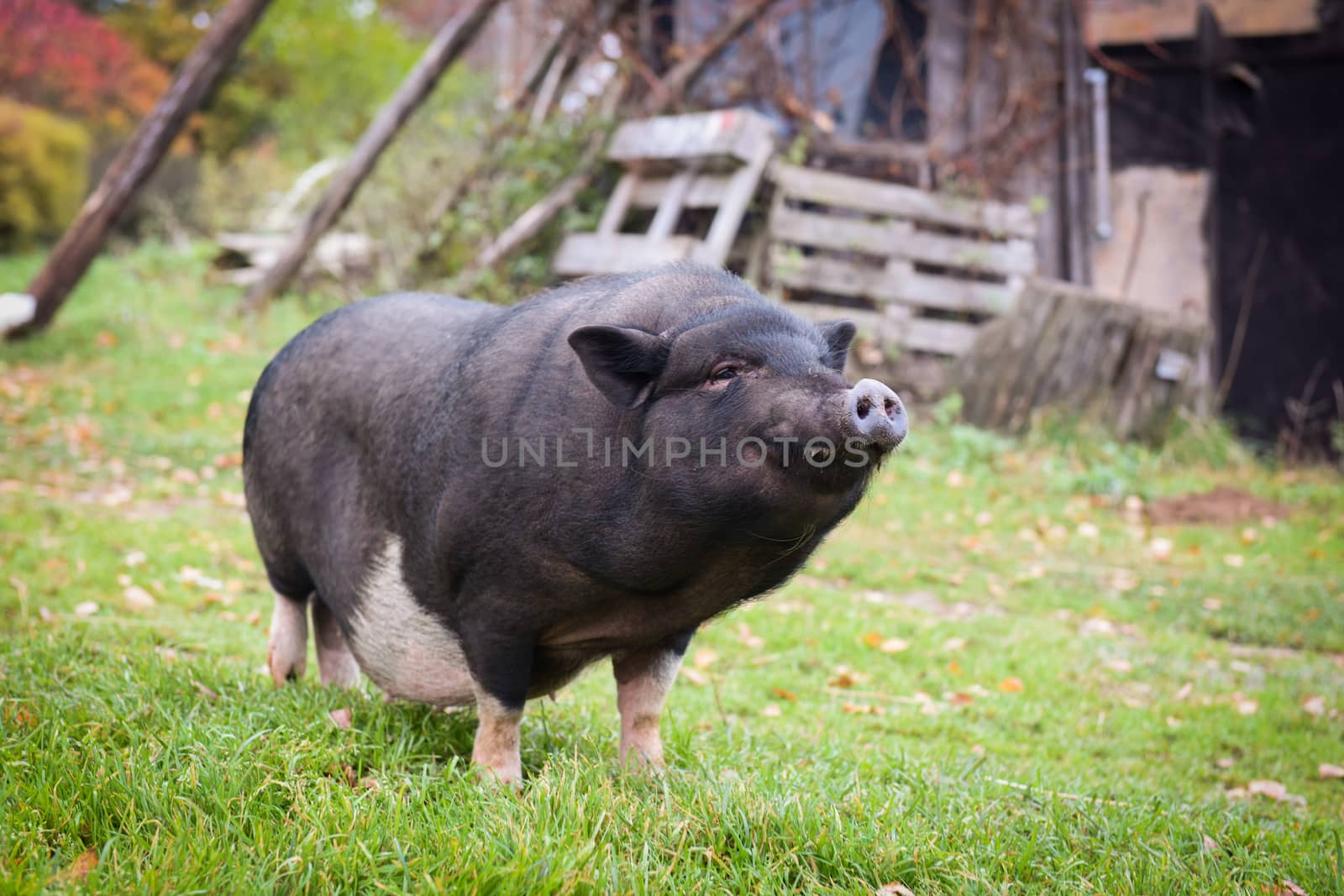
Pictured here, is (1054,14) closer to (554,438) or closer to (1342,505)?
(1342,505)

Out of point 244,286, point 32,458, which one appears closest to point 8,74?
point 244,286

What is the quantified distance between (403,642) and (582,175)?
841cm

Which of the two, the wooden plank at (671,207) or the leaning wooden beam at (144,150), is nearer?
the wooden plank at (671,207)

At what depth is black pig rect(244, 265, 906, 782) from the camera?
252cm

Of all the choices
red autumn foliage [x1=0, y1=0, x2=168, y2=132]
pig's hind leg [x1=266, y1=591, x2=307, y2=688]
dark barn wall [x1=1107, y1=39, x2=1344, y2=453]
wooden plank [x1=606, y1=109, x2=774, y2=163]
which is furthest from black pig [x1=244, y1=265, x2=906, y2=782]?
red autumn foliage [x1=0, y1=0, x2=168, y2=132]

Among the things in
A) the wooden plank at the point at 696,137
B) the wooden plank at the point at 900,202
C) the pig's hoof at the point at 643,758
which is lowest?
the pig's hoof at the point at 643,758

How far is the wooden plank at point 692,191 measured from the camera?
1012 cm

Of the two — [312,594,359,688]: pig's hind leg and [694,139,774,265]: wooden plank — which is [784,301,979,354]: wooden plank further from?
[312,594,359,688]: pig's hind leg

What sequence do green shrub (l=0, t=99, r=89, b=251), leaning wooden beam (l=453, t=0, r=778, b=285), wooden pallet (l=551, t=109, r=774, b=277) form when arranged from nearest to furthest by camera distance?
wooden pallet (l=551, t=109, r=774, b=277)
leaning wooden beam (l=453, t=0, r=778, b=285)
green shrub (l=0, t=99, r=89, b=251)

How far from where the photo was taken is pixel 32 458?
7836 mm

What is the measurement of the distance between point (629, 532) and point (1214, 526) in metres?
6.76

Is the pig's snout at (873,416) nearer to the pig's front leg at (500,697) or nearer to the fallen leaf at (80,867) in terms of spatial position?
the pig's front leg at (500,697)

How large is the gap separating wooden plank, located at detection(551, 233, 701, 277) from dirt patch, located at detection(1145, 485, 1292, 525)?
4.14 m

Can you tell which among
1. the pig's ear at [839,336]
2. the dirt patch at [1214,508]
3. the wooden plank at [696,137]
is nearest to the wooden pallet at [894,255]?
the wooden plank at [696,137]
